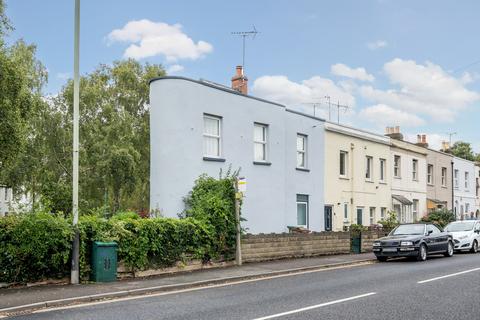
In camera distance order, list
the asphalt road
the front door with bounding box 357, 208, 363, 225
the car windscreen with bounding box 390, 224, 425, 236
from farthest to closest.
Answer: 1. the front door with bounding box 357, 208, 363, 225
2. the car windscreen with bounding box 390, 224, 425, 236
3. the asphalt road

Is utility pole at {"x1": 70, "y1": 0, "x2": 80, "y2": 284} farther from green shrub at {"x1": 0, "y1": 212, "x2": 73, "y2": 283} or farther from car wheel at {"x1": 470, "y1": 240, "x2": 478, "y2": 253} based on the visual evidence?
car wheel at {"x1": 470, "y1": 240, "x2": 478, "y2": 253}

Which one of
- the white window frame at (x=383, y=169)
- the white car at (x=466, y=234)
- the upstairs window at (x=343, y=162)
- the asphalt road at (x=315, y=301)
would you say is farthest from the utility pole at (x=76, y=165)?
the white window frame at (x=383, y=169)

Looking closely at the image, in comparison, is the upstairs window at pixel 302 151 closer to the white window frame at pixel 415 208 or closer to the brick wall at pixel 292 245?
the brick wall at pixel 292 245

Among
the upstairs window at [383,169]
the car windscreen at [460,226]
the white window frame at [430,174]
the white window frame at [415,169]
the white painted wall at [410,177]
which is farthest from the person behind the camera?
the white window frame at [430,174]

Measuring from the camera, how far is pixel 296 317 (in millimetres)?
9195

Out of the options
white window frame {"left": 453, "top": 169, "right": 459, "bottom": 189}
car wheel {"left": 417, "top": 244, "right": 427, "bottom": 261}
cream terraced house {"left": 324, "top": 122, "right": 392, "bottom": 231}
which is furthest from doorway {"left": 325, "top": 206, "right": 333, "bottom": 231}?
white window frame {"left": 453, "top": 169, "right": 459, "bottom": 189}

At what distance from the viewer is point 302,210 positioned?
87.8ft

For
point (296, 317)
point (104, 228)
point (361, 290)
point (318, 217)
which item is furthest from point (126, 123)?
point (296, 317)

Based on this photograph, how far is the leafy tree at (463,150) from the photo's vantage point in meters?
81.7

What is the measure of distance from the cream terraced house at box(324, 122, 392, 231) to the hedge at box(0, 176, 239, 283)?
33.9ft

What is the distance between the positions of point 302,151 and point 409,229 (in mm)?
6487

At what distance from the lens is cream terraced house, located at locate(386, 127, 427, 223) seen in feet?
115

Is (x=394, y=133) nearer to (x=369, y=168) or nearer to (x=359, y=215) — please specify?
(x=369, y=168)

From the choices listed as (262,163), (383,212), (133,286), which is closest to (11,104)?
(133,286)
